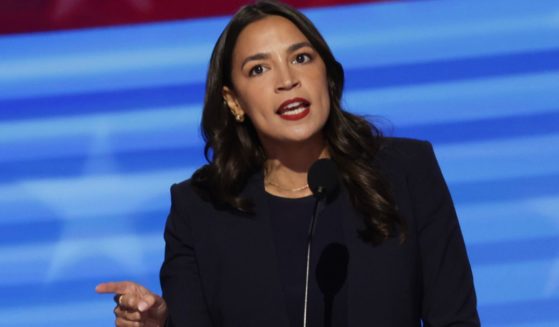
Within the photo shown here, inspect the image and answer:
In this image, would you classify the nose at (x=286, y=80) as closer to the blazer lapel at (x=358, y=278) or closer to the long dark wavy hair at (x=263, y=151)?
the long dark wavy hair at (x=263, y=151)

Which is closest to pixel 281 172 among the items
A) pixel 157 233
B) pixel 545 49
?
pixel 157 233

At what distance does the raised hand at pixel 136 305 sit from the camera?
6.38 ft

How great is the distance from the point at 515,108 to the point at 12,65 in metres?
1.25

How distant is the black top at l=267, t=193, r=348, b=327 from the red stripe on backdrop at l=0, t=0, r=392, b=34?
732 millimetres

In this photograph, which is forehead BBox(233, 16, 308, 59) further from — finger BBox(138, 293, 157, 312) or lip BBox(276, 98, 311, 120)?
finger BBox(138, 293, 157, 312)

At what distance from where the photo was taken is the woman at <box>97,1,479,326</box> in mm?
2076

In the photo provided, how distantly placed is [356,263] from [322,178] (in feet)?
0.99

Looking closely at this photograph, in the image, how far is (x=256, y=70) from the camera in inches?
86.8

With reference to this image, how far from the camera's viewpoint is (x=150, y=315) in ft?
6.66

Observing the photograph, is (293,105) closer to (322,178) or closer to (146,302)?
(322,178)

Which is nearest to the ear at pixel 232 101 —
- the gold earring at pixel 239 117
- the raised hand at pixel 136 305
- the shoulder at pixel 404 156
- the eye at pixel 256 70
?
the gold earring at pixel 239 117

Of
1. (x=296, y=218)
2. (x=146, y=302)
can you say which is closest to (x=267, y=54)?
(x=296, y=218)

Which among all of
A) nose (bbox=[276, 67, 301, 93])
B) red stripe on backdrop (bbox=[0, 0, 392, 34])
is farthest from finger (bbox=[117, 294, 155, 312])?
red stripe on backdrop (bbox=[0, 0, 392, 34])

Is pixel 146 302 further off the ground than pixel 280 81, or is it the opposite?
pixel 280 81
